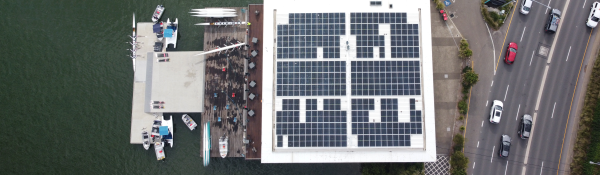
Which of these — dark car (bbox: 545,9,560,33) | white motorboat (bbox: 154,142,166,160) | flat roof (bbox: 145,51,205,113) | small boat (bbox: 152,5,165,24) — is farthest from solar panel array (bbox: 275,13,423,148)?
dark car (bbox: 545,9,560,33)

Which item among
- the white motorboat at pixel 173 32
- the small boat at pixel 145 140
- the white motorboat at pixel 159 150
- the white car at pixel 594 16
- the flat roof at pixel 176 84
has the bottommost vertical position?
the white motorboat at pixel 159 150

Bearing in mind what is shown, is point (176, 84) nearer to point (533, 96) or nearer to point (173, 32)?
point (173, 32)

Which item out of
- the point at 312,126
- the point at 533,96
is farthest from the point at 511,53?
the point at 312,126

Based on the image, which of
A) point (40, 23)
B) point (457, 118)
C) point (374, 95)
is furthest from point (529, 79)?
point (40, 23)

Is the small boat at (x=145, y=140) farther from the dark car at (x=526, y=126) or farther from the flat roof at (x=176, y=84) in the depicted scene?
the dark car at (x=526, y=126)

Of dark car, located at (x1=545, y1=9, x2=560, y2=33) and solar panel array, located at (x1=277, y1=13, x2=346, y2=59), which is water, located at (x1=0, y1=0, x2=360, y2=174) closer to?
solar panel array, located at (x1=277, y1=13, x2=346, y2=59)

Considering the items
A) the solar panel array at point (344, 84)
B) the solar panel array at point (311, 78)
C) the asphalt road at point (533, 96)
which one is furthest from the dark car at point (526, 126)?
the solar panel array at point (311, 78)
